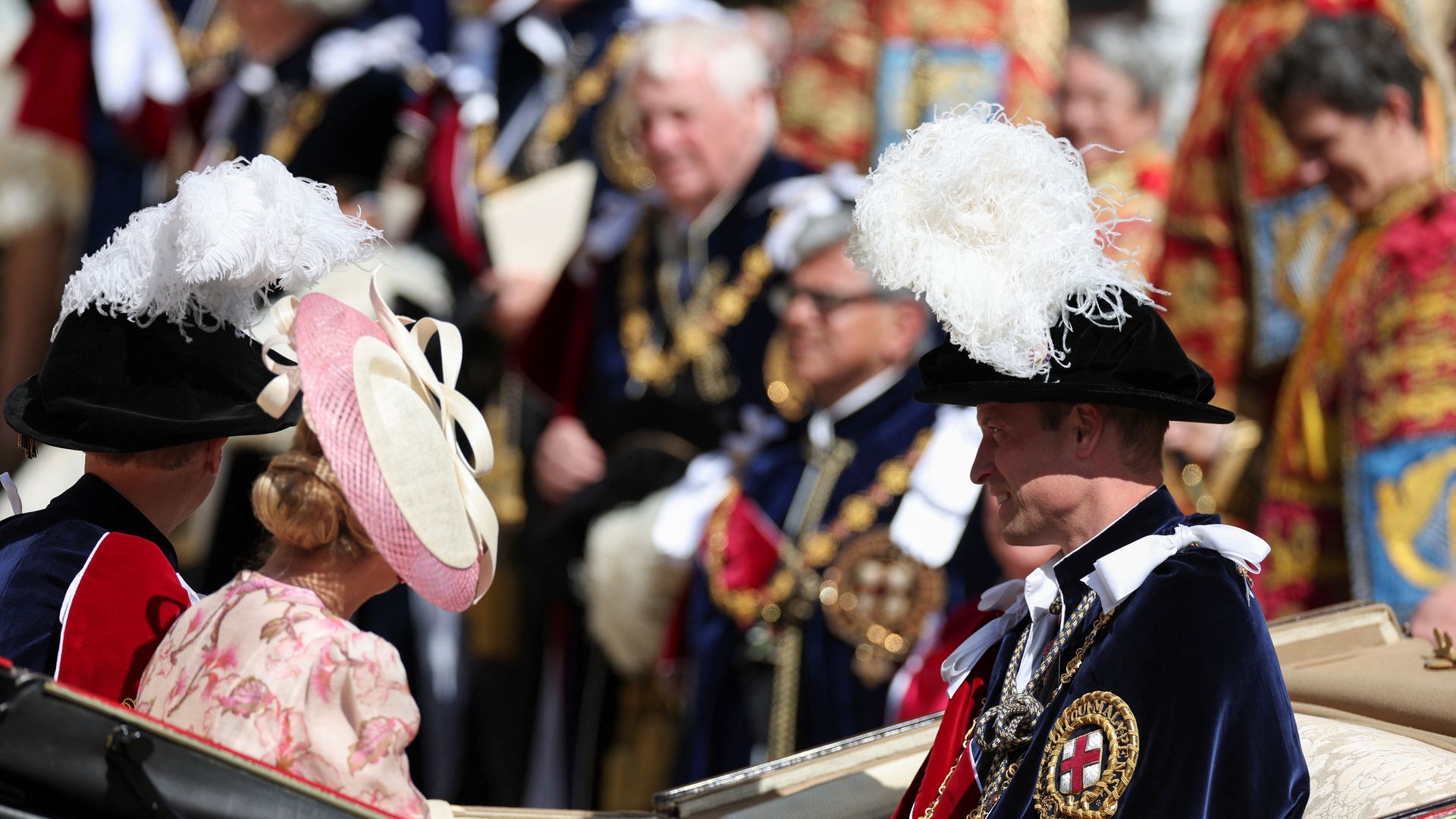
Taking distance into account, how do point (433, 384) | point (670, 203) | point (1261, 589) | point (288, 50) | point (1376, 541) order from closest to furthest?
point (433, 384), point (1376, 541), point (1261, 589), point (670, 203), point (288, 50)

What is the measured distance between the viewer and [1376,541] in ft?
15.3

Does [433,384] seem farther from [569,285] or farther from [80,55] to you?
[80,55]

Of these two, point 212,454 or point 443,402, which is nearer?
point 443,402

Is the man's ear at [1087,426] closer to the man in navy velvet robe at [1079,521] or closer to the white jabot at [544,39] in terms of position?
the man in navy velvet robe at [1079,521]

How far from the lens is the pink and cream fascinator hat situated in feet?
8.30

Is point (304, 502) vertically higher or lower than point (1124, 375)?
lower

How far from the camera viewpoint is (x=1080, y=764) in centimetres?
252

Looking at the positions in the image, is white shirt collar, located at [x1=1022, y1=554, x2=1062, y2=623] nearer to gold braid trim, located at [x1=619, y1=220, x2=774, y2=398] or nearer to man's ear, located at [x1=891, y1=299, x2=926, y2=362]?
man's ear, located at [x1=891, y1=299, x2=926, y2=362]

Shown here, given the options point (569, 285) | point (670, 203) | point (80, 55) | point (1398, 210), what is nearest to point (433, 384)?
point (1398, 210)

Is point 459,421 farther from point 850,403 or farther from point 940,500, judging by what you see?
point 850,403

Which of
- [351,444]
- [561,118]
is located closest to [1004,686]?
[351,444]

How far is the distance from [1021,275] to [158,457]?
1.43m

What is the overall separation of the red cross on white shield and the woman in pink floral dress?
885 millimetres

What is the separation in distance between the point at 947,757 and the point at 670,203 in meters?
3.53
